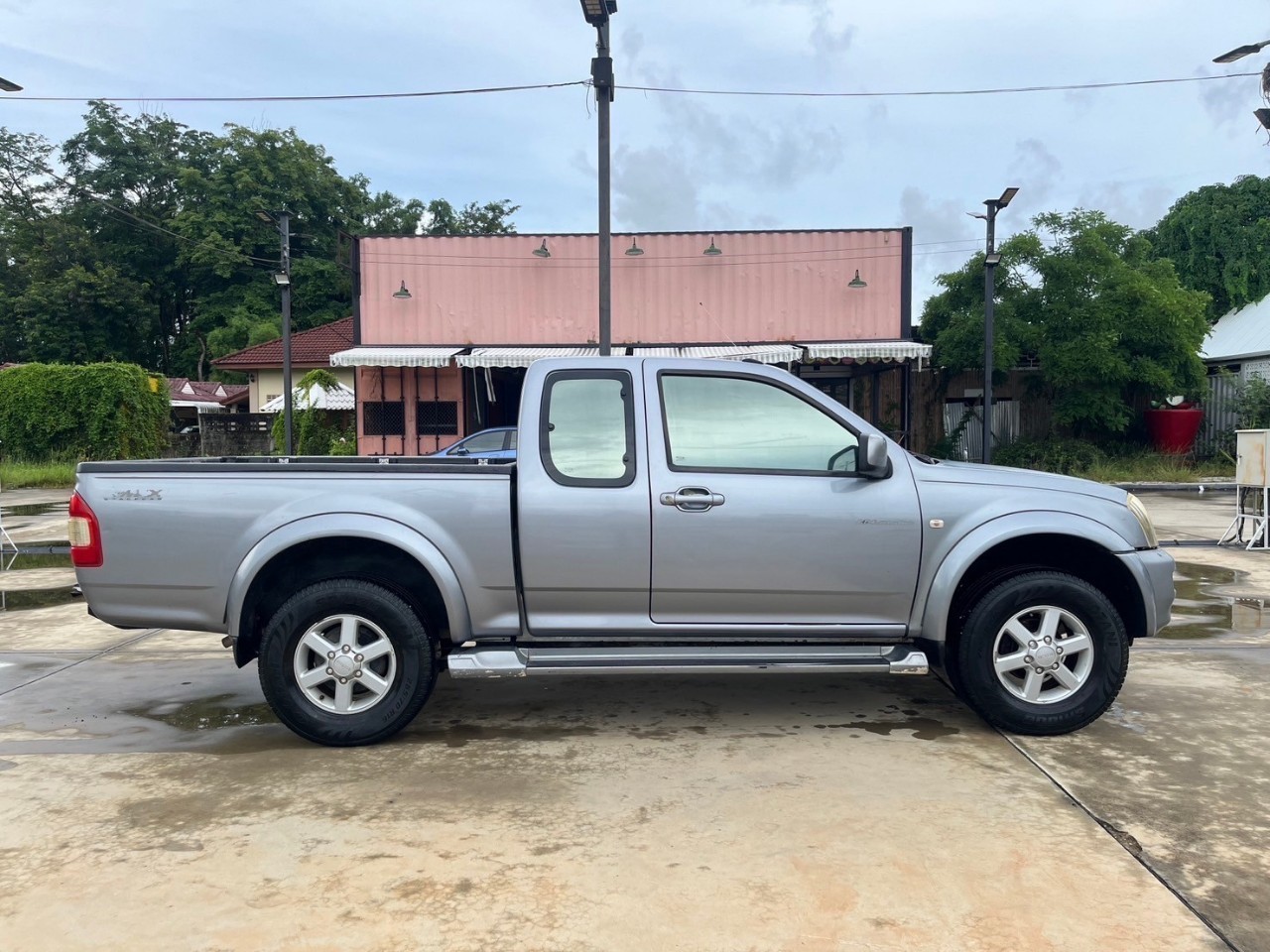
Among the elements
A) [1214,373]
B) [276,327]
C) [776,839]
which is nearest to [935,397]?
[1214,373]

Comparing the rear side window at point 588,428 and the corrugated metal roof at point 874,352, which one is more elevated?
the corrugated metal roof at point 874,352

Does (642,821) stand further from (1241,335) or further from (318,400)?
(1241,335)

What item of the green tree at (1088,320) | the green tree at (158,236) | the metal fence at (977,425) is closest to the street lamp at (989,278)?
the green tree at (1088,320)

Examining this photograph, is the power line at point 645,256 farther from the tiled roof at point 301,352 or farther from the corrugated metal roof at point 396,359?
the tiled roof at point 301,352

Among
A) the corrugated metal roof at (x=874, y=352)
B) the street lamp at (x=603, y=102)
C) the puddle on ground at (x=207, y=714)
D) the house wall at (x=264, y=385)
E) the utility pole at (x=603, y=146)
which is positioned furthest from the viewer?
the house wall at (x=264, y=385)

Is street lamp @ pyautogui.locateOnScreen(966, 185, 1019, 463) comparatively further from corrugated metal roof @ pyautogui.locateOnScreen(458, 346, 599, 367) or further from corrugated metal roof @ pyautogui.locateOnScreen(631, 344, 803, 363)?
corrugated metal roof @ pyautogui.locateOnScreen(458, 346, 599, 367)

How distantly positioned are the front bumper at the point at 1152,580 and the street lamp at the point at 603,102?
9111 millimetres

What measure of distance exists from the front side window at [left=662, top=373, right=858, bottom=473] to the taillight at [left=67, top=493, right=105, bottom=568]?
2.75 metres

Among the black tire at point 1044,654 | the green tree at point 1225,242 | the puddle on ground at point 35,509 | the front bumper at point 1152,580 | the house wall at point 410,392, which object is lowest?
the puddle on ground at point 35,509

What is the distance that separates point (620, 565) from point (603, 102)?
365 inches

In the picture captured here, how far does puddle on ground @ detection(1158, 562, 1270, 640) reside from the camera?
6875 mm

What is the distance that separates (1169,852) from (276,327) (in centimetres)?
4249

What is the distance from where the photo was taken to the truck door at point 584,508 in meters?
4.42

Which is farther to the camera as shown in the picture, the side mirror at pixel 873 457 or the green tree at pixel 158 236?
the green tree at pixel 158 236
